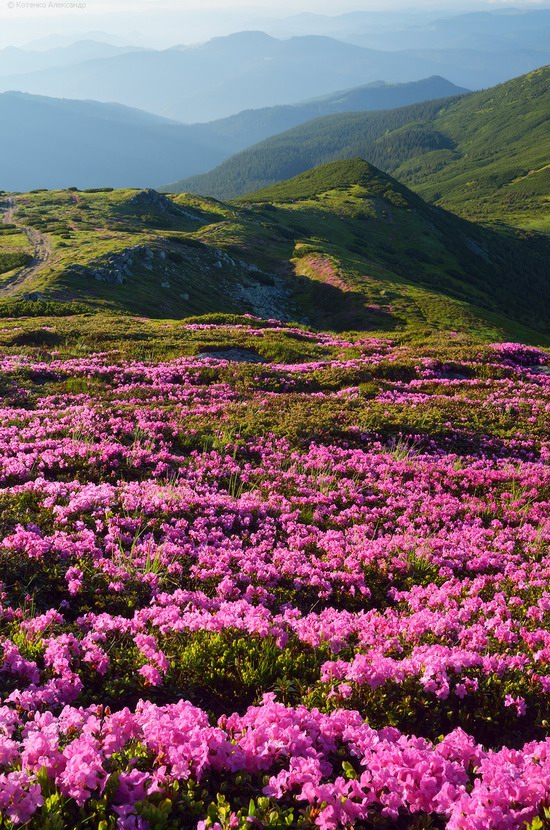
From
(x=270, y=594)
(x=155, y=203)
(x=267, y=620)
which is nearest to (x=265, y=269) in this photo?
(x=155, y=203)

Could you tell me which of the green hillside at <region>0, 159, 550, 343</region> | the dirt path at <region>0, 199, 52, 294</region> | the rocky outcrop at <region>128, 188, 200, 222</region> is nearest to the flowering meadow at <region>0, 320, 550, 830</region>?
the green hillside at <region>0, 159, 550, 343</region>

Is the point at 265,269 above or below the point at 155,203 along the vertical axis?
below

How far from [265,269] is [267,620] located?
7945 cm

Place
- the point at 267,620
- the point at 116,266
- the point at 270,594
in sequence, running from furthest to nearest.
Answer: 1. the point at 116,266
2. the point at 270,594
3. the point at 267,620

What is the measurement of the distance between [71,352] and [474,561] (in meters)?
21.9

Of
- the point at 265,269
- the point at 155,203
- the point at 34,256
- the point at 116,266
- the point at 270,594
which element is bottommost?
the point at 270,594

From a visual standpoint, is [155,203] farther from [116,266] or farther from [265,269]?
[116,266]

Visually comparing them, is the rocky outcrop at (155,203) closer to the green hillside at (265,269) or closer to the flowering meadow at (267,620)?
the green hillside at (265,269)

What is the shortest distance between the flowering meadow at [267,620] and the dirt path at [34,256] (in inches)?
1433

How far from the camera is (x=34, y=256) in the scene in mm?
59094

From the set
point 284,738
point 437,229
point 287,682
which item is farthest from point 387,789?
point 437,229

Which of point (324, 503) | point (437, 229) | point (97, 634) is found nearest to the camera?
point (97, 634)

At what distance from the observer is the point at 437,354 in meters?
30.4

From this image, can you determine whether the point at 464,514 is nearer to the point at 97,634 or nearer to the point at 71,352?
the point at 97,634
